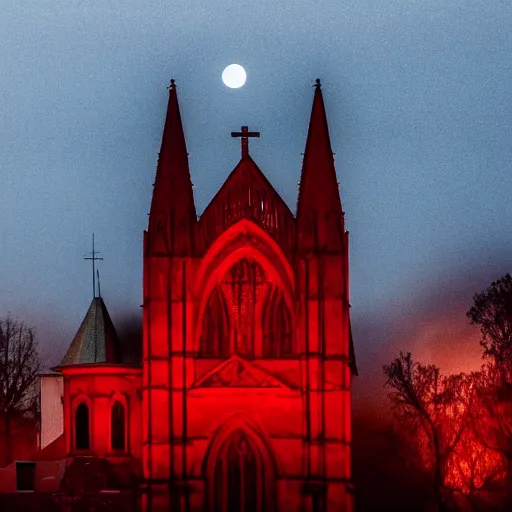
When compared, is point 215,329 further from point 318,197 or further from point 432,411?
point 432,411

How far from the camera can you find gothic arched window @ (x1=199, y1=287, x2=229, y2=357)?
3199 inches

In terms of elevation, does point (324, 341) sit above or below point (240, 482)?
above

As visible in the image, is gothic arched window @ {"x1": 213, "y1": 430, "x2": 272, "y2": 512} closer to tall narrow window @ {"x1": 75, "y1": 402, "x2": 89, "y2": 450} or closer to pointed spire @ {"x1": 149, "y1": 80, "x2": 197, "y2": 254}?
tall narrow window @ {"x1": 75, "y1": 402, "x2": 89, "y2": 450}

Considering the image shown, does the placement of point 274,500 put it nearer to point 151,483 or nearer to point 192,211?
point 151,483

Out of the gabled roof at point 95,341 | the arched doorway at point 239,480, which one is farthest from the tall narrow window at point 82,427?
the arched doorway at point 239,480

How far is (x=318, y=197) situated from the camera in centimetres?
8150

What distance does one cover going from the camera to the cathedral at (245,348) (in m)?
79.6

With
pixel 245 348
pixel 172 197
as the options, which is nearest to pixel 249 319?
pixel 245 348

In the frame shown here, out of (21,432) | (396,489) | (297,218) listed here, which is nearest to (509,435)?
(396,489)

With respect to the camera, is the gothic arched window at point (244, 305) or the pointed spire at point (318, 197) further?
the gothic arched window at point (244, 305)

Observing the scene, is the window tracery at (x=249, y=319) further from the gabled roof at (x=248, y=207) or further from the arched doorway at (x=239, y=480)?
the arched doorway at (x=239, y=480)

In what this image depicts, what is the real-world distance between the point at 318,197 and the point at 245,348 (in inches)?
274

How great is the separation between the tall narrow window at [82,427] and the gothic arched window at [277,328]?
346 inches

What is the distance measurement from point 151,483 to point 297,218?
490 inches
